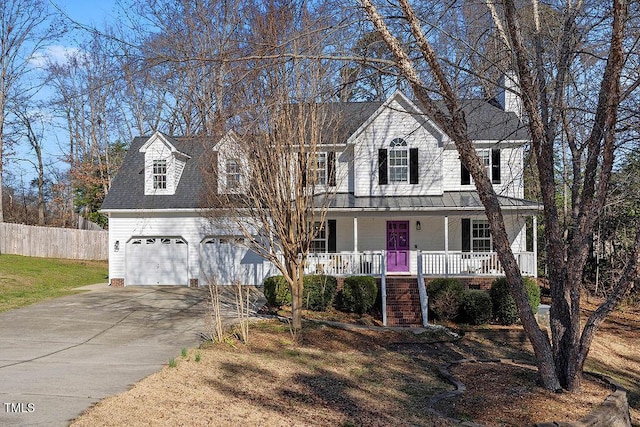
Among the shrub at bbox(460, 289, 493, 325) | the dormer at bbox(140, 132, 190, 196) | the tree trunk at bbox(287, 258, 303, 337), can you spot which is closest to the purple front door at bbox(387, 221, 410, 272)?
the shrub at bbox(460, 289, 493, 325)

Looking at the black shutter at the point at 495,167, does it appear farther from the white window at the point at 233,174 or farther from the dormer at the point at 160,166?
the dormer at the point at 160,166

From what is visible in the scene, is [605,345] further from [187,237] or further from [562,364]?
[187,237]

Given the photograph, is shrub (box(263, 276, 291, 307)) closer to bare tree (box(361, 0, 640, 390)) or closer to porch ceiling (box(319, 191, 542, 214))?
porch ceiling (box(319, 191, 542, 214))

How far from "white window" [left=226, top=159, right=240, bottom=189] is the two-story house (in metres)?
5.69

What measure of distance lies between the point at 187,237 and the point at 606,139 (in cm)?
1801

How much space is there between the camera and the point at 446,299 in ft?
56.0

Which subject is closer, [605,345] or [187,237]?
[605,345]

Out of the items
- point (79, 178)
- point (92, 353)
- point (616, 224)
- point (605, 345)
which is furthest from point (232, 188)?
point (79, 178)

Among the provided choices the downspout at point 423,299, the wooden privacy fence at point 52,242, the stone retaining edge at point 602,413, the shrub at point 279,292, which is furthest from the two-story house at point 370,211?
the wooden privacy fence at point 52,242

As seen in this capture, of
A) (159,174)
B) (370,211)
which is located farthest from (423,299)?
(159,174)

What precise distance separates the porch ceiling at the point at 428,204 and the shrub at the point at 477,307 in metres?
3.81

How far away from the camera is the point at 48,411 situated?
6883 millimetres

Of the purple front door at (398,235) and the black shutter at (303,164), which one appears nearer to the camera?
the black shutter at (303,164)

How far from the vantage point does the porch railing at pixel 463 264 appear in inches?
757
